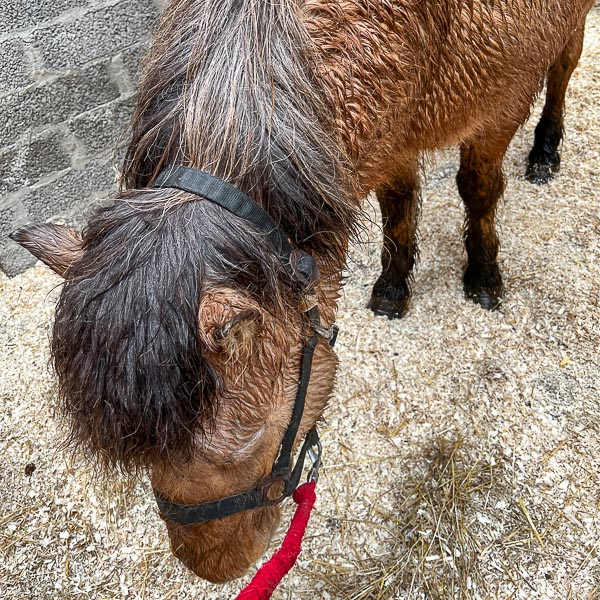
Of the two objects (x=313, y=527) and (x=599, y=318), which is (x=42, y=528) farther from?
(x=599, y=318)

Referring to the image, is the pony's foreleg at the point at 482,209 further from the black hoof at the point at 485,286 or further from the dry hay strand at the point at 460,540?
the dry hay strand at the point at 460,540

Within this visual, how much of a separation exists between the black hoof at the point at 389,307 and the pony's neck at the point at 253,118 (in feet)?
4.24

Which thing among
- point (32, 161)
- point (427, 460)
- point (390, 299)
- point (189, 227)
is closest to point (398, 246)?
point (390, 299)

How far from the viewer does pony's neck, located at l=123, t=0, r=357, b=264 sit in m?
0.98

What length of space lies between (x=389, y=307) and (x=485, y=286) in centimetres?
41

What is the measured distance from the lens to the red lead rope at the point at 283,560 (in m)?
1.10

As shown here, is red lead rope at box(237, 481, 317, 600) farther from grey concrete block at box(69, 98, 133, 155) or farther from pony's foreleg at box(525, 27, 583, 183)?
pony's foreleg at box(525, 27, 583, 183)

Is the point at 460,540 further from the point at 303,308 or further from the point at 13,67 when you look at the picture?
the point at 13,67

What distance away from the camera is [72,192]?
110 inches

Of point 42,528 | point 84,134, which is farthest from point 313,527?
point 84,134

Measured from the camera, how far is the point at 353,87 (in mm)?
1155

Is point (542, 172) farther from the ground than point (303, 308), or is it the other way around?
point (303, 308)

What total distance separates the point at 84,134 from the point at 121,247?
6.79 ft

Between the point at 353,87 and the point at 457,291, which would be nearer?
the point at 353,87
